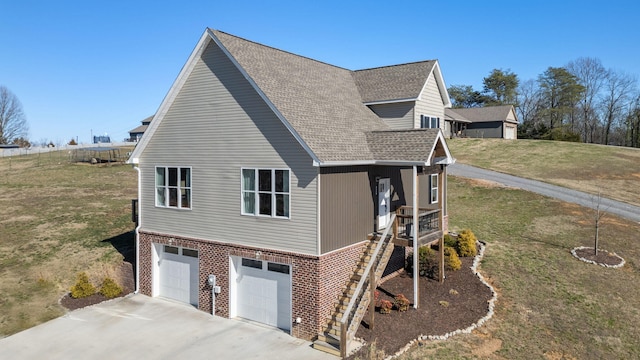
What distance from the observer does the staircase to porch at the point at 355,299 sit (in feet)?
44.8

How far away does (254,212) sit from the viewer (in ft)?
53.1

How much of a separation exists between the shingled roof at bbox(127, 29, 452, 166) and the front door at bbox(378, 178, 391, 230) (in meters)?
1.94

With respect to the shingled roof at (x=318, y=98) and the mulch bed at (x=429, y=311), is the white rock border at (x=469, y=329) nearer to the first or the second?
the mulch bed at (x=429, y=311)

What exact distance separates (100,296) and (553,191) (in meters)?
34.1

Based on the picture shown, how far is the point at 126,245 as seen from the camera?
23.7m

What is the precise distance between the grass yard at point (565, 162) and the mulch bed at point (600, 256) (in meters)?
14.8

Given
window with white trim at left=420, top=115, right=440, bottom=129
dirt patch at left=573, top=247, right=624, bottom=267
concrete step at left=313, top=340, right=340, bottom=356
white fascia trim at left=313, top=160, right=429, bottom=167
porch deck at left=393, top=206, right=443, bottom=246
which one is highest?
window with white trim at left=420, top=115, right=440, bottom=129

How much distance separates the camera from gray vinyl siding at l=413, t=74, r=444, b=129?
21.6 m

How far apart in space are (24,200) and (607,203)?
46.1 m

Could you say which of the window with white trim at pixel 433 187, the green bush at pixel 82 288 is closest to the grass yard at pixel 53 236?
the green bush at pixel 82 288

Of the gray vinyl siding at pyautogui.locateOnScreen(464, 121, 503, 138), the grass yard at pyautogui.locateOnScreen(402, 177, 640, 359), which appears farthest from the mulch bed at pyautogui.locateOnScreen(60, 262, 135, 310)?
the gray vinyl siding at pyautogui.locateOnScreen(464, 121, 503, 138)

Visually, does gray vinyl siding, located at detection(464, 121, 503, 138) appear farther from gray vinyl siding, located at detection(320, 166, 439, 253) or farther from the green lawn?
gray vinyl siding, located at detection(320, 166, 439, 253)

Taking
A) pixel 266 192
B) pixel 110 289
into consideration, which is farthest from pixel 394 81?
pixel 110 289

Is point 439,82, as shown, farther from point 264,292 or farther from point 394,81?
point 264,292
